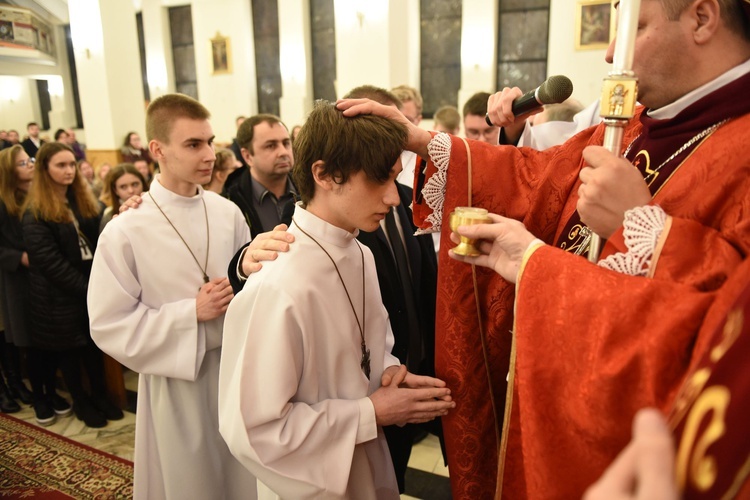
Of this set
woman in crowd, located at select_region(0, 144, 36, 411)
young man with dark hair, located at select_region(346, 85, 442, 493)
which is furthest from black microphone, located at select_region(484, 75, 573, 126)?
woman in crowd, located at select_region(0, 144, 36, 411)

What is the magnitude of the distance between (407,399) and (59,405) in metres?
3.83

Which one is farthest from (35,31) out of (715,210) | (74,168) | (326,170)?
(715,210)

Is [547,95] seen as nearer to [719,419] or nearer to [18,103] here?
[719,419]

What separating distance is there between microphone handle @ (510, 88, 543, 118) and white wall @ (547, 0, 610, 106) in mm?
9663

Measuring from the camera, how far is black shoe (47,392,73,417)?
13.6 feet

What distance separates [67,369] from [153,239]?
7.94 ft

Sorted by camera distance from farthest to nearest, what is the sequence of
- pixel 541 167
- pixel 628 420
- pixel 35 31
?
pixel 35 31 → pixel 541 167 → pixel 628 420

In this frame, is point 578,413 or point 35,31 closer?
point 578,413

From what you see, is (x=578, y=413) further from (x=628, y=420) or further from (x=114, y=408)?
(x=114, y=408)

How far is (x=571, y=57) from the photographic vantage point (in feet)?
35.2

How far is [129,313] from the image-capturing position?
2250mm

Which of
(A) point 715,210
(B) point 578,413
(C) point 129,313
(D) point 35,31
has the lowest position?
(C) point 129,313

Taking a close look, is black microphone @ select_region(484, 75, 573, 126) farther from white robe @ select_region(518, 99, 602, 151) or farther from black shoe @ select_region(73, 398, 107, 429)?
black shoe @ select_region(73, 398, 107, 429)

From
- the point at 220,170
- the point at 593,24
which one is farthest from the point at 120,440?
the point at 593,24
